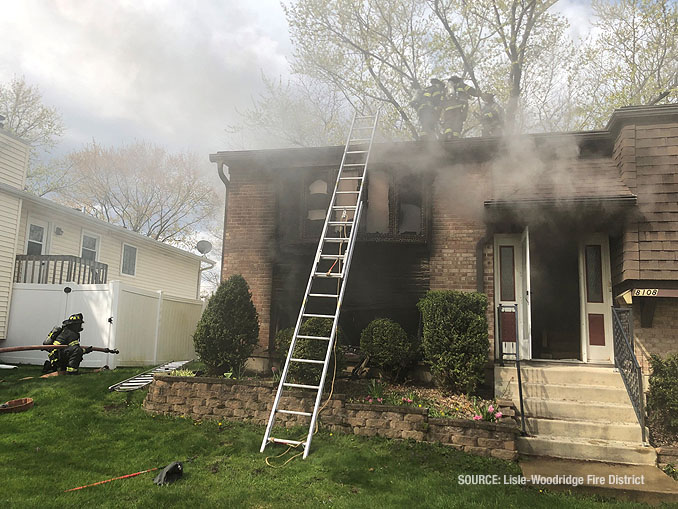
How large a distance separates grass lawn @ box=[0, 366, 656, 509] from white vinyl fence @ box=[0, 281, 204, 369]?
302 cm

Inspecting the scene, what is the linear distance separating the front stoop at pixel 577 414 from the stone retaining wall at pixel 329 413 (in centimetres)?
60

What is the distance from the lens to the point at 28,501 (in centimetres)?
392

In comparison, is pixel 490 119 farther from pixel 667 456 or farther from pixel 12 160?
pixel 12 160

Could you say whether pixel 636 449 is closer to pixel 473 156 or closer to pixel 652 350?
pixel 652 350

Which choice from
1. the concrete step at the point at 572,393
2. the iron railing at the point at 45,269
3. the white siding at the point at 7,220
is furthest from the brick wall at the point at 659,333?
the white siding at the point at 7,220

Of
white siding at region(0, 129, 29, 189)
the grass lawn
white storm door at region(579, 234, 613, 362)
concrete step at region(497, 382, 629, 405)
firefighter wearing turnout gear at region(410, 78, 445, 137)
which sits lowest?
the grass lawn

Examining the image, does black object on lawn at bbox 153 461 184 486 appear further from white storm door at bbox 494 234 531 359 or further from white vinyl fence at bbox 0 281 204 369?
white vinyl fence at bbox 0 281 204 369

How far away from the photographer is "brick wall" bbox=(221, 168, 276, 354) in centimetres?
873

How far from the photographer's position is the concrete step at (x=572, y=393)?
635cm

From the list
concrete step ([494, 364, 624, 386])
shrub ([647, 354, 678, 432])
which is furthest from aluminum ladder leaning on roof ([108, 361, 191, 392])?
shrub ([647, 354, 678, 432])

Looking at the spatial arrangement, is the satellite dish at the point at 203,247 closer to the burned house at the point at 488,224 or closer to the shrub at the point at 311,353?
the burned house at the point at 488,224

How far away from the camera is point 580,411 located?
242 inches

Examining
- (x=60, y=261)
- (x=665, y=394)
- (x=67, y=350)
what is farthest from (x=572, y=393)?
(x=60, y=261)

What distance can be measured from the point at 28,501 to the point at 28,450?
1.36m
